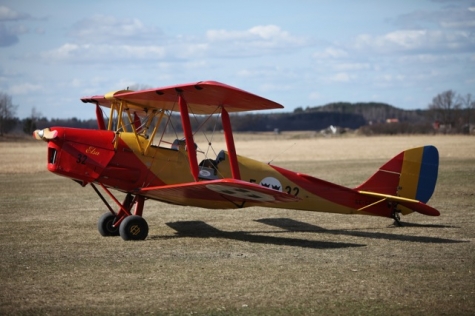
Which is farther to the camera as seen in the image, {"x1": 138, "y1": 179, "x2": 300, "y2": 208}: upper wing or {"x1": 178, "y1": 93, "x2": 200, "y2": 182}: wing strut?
{"x1": 178, "y1": 93, "x2": 200, "y2": 182}: wing strut

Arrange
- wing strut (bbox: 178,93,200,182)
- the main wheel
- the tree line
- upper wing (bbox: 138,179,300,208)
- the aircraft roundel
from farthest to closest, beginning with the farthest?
the tree line < the aircraft roundel < the main wheel < wing strut (bbox: 178,93,200,182) < upper wing (bbox: 138,179,300,208)

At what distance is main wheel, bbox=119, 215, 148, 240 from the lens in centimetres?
1079

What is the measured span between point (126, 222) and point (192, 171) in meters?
1.42

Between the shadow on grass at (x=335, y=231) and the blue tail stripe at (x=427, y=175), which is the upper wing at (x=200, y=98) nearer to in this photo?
the shadow on grass at (x=335, y=231)

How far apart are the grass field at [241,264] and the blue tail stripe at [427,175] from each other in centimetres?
68

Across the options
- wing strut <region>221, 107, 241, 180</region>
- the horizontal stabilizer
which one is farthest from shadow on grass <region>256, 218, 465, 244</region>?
wing strut <region>221, 107, 241, 180</region>

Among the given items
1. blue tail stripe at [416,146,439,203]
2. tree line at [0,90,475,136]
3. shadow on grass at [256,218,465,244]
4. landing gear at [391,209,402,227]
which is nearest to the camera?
shadow on grass at [256,218,465,244]

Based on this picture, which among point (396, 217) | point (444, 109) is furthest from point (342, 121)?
point (396, 217)

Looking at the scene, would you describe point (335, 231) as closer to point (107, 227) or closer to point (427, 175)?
point (427, 175)

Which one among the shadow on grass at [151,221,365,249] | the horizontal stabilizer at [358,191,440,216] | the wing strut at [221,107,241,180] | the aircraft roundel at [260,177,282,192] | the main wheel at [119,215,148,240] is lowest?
the shadow on grass at [151,221,365,249]

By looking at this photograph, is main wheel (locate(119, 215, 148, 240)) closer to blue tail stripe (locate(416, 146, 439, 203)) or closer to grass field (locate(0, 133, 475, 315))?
grass field (locate(0, 133, 475, 315))

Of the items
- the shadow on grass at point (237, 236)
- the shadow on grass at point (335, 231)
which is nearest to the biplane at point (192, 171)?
the shadow on grass at point (335, 231)

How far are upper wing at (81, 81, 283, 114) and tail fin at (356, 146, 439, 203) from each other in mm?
2981

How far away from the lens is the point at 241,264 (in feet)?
29.5
